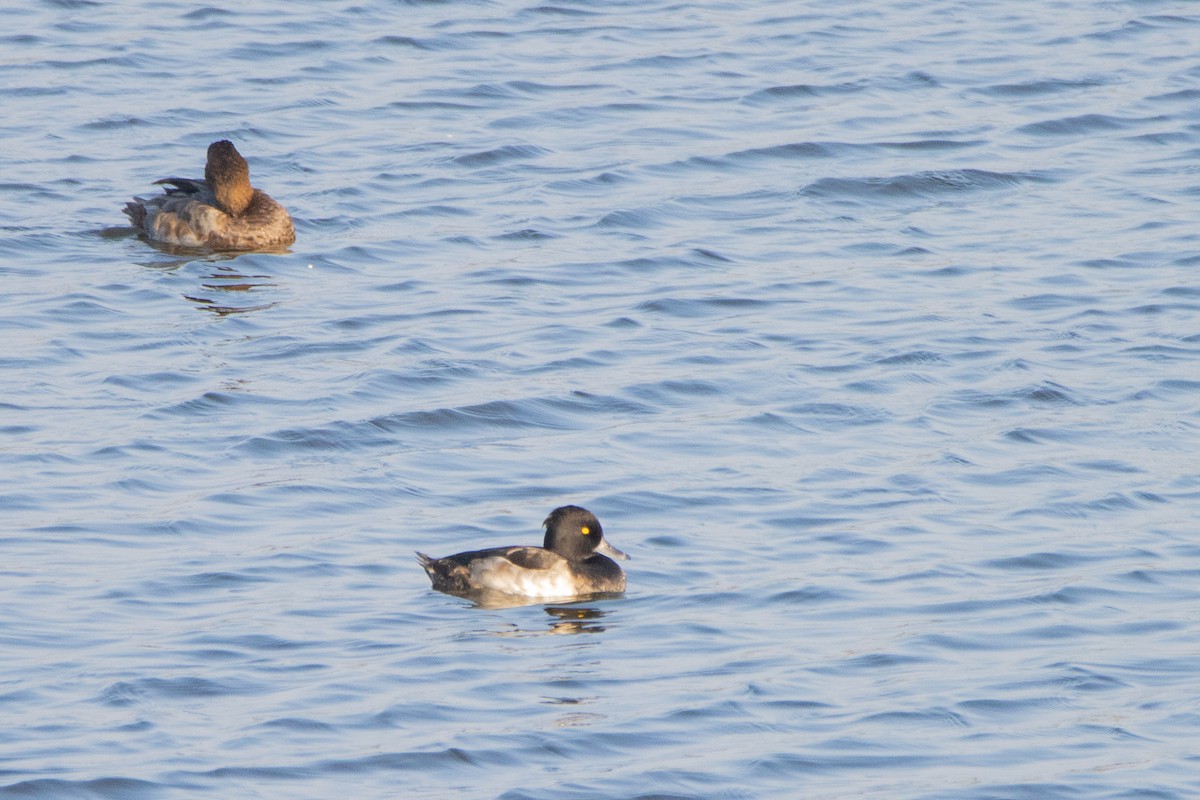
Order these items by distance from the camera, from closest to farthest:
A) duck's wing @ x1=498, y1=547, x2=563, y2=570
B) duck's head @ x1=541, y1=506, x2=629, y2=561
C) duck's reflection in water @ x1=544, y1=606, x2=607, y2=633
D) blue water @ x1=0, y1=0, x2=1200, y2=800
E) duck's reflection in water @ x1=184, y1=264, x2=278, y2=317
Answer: blue water @ x1=0, y1=0, x2=1200, y2=800, duck's reflection in water @ x1=544, y1=606, x2=607, y2=633, duck's wing @ x1=498, y1=547, x2=563, y2=570, duck's head @ x1=541, y1=506, x2=629, y2=561, duck's reflection in water @ x1=184, y1=264, x2=278, y2=317

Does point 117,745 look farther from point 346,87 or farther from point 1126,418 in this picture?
point 346,87

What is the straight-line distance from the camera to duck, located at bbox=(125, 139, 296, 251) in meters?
17.1

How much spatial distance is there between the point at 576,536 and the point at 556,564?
21 cm

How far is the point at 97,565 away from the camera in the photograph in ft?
34.6

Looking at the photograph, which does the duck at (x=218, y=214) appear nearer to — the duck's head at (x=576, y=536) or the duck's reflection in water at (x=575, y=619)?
the duck's head at (x=576, y=536)

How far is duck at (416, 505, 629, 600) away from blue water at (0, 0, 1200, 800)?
0.14 meters

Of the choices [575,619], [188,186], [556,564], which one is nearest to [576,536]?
[556,564]

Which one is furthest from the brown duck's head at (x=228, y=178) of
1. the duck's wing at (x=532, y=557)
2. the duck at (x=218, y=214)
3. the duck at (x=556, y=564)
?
the duck's wing at (x=532, y=557)

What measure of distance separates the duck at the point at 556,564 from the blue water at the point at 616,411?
14 centimetres

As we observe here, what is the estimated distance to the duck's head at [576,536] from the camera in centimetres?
1071

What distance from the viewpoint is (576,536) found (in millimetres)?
10703

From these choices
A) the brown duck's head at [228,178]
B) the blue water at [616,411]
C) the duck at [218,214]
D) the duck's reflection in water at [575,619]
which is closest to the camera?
the blue water at [616,411]

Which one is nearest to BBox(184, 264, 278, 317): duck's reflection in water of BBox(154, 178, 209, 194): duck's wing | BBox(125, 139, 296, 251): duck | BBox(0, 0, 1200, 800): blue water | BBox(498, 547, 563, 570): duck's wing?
BBox(0, 0, 1200, 800): blue water

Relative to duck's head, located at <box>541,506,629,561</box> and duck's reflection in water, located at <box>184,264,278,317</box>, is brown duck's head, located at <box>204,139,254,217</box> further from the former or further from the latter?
duck's head, located at <box>541,506,629,561</box>
